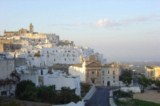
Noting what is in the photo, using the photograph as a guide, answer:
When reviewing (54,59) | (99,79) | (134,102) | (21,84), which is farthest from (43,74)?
(54,59)

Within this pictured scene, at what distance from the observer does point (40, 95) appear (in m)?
37.3

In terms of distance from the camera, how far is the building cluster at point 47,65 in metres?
40.1

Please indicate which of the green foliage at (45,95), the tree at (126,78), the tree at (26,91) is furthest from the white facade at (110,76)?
the green foliage at (45,95)

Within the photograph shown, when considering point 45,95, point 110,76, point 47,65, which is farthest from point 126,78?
point 45,95

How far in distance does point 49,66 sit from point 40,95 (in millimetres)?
38520

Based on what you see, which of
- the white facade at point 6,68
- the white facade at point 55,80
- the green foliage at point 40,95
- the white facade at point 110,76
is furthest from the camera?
the white facade at point 110,76

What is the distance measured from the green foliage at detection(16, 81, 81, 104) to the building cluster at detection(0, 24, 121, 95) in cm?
107

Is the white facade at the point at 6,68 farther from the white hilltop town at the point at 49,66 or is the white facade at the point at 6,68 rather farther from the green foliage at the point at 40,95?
the green foliage at the point at 40,95

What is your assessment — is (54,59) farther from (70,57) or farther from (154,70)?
(154,70)

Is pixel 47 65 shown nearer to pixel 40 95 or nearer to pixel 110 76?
pixel 110 76

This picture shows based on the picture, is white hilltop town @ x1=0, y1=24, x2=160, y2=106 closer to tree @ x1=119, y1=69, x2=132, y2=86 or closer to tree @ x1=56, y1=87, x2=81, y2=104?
tree @ x1=119, y1=69, x2=132, y2=86

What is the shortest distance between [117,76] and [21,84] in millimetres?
35008

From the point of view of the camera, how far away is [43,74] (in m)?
46.8

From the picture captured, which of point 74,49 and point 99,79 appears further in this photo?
point 74,49
